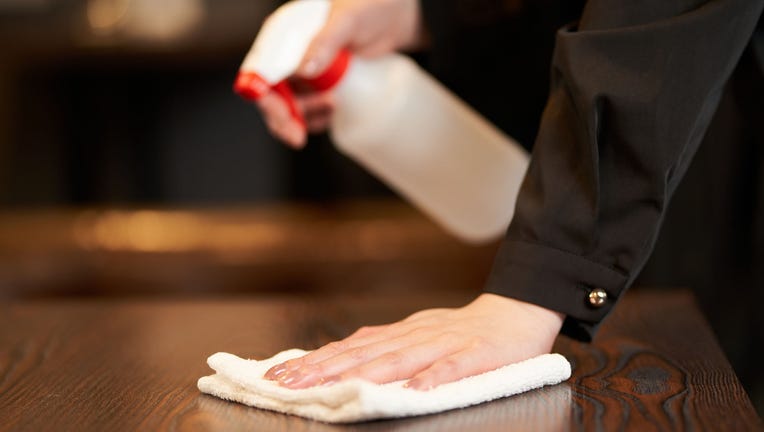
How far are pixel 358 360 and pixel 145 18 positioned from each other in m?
1.97

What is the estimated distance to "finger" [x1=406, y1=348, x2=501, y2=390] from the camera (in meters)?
0.60

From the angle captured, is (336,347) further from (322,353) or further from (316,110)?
(316,110)

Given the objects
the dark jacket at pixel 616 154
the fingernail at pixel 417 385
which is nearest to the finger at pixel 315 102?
the dark jacket at pixel 616 154

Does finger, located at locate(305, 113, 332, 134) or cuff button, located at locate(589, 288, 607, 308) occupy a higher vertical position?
finger, located at locate(305, 113, 332, 134)

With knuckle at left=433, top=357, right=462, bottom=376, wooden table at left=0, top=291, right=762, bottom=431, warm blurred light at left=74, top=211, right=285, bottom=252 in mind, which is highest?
knuckle at left=433, top=357, right=462, bottom=376

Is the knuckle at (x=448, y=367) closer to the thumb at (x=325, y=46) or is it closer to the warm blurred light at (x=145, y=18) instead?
the thumb at (x=325, y=46)

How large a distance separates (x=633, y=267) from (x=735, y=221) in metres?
0.75

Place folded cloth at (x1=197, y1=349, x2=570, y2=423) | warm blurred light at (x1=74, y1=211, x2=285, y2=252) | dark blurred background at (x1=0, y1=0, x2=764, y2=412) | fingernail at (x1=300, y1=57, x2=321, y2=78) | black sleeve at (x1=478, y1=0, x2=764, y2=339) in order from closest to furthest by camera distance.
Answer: folded cloth at (x1=197, y1=349, x2=570, y2=423) → black sleeve at (x1=478, y1=0, x2=764, y2=339) → fingernail at (x1=300, y1=57, x2=321, y2=78) → dark blurred background at (x1=0, y1=0, x2=764, y2=412) → warm blurred light at (x1=74, y1=211, x2=285, y2=252)

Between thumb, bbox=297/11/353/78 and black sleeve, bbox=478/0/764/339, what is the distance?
27 cm

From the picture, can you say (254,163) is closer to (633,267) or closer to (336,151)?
(336,151)

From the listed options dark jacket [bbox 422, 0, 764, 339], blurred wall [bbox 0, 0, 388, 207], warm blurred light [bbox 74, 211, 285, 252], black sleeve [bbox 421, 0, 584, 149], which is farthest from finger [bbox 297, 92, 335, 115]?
blurred wall [bbox 0, 0, 388, 207]

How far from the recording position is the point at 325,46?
0.93 m

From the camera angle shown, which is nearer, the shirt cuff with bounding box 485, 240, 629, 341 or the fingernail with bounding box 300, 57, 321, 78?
the shirt cuff with bounding box 485, 240, 629, 341

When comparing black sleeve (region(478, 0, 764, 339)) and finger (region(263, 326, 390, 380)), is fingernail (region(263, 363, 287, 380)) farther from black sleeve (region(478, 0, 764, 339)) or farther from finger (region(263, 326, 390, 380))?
black sleeve (region(478, 0, 764, 339))
